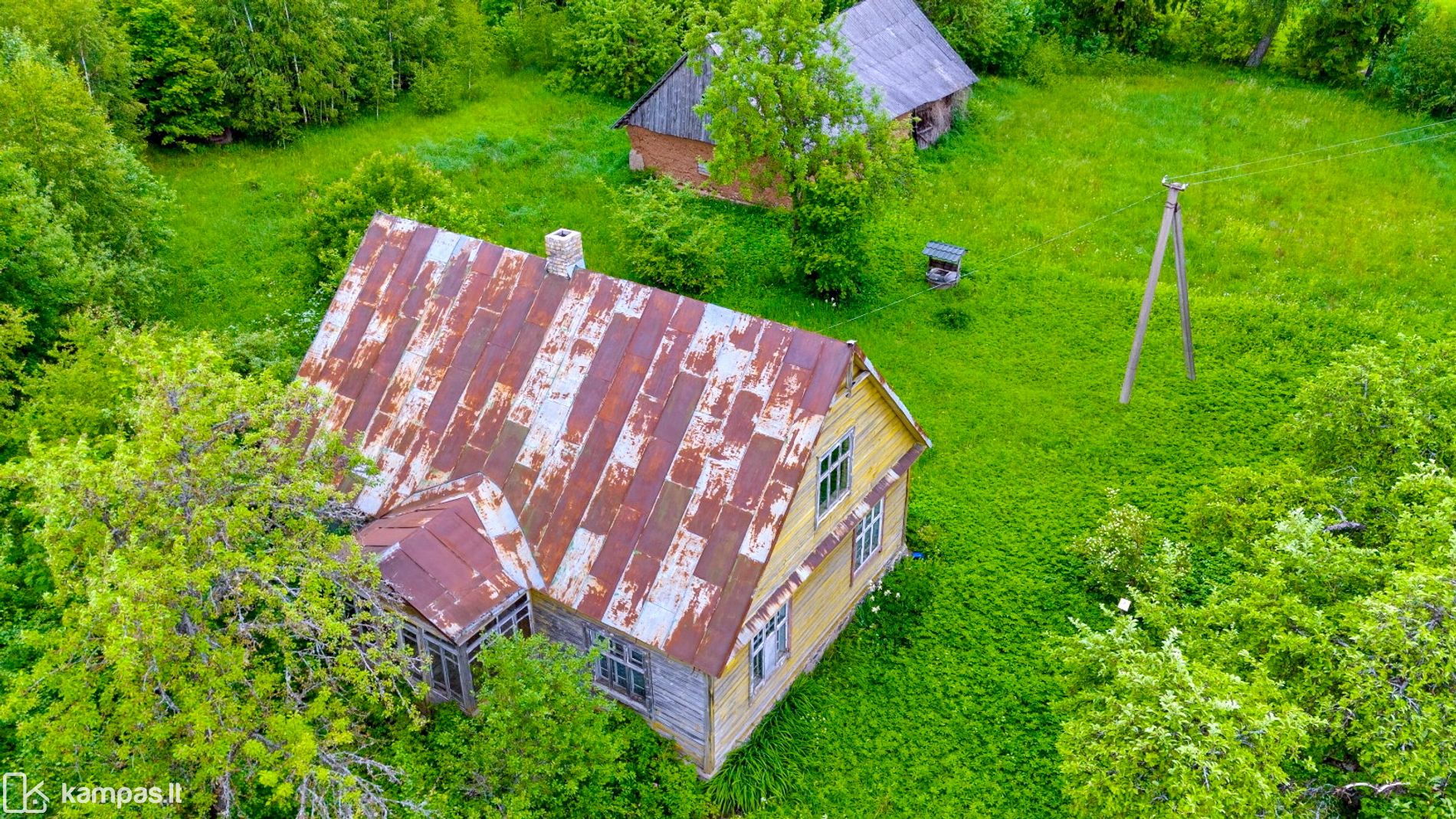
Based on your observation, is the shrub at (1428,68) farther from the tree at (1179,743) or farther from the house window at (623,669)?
the house window at (623,669)

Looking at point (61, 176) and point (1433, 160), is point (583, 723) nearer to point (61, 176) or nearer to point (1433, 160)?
point (61, 176)

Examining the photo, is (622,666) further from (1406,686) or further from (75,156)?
(75,156)

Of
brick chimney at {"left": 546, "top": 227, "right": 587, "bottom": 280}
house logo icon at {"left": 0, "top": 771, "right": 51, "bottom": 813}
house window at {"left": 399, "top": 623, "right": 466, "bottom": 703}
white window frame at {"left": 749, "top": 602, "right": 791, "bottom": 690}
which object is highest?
brick chimney at {"left": 546, "top": 227, "right": 587, "bottom": 280}

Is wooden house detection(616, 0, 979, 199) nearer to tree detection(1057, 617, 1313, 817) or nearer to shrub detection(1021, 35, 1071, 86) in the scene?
shrub detection(1021, 35, 1071, 86)

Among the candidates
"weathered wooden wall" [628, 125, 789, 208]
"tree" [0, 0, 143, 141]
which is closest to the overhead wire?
"weathered wooden wall" [628, 125, 789, 208]

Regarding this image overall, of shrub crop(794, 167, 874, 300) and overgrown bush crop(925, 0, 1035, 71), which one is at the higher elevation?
overgrown bush crop(925, 0, 1035, 71)

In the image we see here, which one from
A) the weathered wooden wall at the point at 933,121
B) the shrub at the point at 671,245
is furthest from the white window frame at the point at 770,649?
the weathered wooden wall at the point at 933,121

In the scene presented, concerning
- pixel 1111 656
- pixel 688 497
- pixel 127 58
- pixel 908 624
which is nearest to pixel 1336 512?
pixel 1111 656
